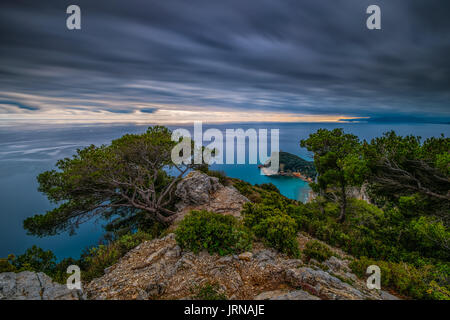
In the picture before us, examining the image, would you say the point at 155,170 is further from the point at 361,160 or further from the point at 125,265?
the point at 361,160

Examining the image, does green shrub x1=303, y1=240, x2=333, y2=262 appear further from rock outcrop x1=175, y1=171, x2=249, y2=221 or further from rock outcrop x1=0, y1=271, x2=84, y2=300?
rock outcrop x1=0, y1=271, x2=84, y2=300

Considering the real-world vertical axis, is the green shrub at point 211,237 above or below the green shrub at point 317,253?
above

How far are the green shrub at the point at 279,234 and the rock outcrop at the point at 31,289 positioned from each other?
6.01 m

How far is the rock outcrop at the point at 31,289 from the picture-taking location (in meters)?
4.15

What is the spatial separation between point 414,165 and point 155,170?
16887 millimetres

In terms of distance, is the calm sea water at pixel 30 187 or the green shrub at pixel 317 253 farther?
the calm sea water at pixel 30 187

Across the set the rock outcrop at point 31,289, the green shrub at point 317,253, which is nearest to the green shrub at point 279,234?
the green shrub at point 317,253

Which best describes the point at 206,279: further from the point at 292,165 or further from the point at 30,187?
the point at 292,165

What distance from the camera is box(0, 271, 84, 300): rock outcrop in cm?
415

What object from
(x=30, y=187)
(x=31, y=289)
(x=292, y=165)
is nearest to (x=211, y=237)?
(x=31, y=289)

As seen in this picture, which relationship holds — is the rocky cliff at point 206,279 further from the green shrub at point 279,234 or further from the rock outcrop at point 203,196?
the rock outcrop at point 203,196

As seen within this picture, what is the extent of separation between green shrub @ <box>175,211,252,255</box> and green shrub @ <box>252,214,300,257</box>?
0.74 metres

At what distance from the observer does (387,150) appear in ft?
32.6

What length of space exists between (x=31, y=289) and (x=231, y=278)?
513 centimetres
